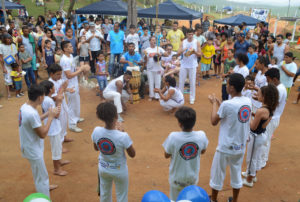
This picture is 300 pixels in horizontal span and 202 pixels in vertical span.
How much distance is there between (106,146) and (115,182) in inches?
20.9

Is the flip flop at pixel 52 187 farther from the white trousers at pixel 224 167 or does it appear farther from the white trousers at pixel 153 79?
the white trousers at pixel 153 79

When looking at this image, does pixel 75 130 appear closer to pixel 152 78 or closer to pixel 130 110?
pixel 130 110

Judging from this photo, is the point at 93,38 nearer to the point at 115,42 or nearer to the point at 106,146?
the point at 115,42

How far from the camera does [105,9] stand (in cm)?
1362

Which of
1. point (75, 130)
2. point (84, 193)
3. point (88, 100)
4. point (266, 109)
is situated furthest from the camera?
point (88, 100)

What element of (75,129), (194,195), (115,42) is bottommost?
(75,129)

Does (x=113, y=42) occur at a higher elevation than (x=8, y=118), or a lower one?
higher

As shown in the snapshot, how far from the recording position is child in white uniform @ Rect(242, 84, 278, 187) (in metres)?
3.53

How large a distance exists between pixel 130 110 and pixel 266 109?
4625 mm

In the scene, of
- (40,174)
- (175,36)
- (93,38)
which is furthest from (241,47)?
(40,174)

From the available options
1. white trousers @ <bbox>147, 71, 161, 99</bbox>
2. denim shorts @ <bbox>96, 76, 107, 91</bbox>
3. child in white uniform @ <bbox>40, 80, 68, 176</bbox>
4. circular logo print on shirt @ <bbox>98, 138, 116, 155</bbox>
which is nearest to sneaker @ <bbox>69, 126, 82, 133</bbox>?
child in white uniform @ <bbox>40, 80, 68, 176</bbox>

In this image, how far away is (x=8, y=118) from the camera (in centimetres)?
696

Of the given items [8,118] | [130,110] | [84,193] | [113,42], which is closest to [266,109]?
[84,193]

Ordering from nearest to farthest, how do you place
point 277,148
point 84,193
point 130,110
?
point 84,193 → point 277,148 → point 130,110
